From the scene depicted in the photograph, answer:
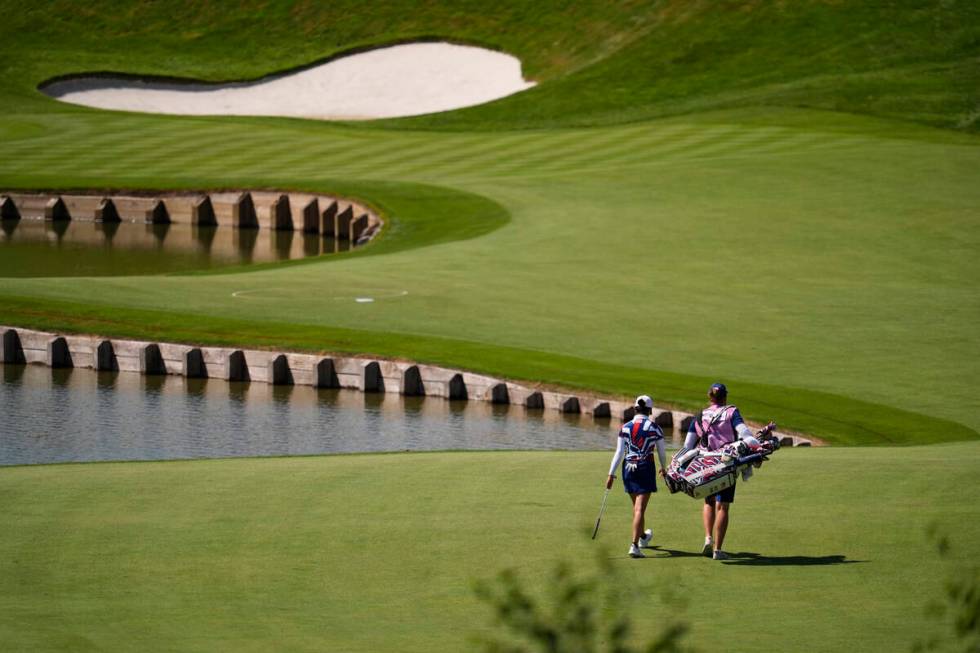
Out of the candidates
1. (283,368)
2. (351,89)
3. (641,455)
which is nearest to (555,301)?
(283,368)

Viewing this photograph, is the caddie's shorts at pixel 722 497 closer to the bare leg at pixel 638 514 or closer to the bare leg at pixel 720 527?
the bare leg at pixel 720 527

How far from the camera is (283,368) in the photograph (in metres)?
34.9

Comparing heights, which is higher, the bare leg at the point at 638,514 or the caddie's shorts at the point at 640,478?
the caddie's shorts at the point at 640,478

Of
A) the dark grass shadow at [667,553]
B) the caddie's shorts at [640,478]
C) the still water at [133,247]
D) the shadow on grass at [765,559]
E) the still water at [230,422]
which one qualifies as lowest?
the still water at [230,422]

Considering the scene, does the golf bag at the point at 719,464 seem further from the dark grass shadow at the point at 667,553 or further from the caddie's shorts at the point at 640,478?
the dark grass shadow at the point at 667,553

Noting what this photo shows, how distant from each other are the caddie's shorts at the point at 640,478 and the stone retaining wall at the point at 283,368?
1398 cm

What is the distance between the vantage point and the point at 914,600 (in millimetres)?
14938

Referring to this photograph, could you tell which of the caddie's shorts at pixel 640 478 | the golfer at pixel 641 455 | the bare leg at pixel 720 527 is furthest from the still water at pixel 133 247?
the bare leg at pixel 720 527

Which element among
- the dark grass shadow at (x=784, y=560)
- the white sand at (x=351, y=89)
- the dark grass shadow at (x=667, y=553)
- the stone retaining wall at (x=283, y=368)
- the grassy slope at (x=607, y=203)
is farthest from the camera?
the white sand at (x=351, y=89)

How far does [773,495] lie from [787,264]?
26.8 metres

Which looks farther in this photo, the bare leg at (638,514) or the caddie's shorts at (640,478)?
the caddie's shorts at (640,478)

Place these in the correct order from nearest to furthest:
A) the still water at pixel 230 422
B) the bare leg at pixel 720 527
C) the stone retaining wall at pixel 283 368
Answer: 1. the bare leg at pixel 720 527
2. the still water at pixel 230 422
3. the stone retaining wall at pixel 283 368

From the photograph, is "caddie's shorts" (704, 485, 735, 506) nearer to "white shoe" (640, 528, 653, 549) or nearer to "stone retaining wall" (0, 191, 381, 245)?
"white shoe" (640, 528, 653, 549)

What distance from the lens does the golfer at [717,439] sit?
Answer: 1666 cm
